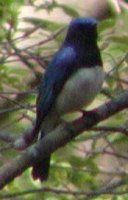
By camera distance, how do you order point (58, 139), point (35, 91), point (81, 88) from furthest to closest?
point (35, 91) < point (81, 88) < point (58, 139)

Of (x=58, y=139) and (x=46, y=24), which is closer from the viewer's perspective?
(x=58, y=139)

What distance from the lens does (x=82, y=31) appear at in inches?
171

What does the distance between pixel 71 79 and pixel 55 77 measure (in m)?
0.12


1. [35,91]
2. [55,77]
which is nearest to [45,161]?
[55,77]

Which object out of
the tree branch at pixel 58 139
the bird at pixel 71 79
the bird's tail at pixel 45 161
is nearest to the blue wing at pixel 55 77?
the bird at pixel 71 79

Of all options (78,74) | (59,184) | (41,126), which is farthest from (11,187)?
(78,74)

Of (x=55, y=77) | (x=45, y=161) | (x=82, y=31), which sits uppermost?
(x=82, y=31)

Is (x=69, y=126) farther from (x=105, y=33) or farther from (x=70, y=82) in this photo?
(x=105, y=33)

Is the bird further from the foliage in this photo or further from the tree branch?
the tree branch

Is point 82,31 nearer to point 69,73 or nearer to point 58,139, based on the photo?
point 69,73

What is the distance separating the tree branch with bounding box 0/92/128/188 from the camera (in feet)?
11.9

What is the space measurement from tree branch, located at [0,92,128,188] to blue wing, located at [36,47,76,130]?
0.34 metres

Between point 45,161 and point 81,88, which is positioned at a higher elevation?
point 81,88

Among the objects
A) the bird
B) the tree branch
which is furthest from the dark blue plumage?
the tree branch
